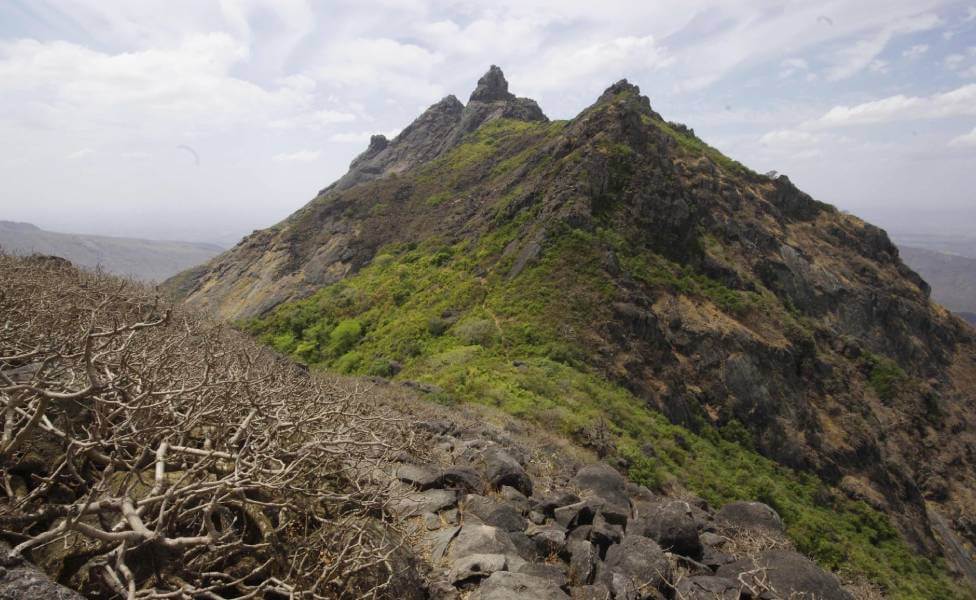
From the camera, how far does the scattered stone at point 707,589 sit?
600 centimetres

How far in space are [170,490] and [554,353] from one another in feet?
65.1

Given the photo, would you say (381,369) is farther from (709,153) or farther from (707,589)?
(709,153)

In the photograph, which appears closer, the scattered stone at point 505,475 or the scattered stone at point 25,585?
the scattered stone at point 25,585

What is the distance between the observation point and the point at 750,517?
1001 centimetres

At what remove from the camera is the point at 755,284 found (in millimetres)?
33844

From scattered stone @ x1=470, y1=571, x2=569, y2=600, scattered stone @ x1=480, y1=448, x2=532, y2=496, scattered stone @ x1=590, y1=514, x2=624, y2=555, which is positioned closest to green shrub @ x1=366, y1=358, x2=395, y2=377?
scattered stone @ x1=480, y1=448, x2=532, y2=496

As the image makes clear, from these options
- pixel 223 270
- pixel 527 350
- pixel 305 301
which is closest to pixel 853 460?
pixel 527 350

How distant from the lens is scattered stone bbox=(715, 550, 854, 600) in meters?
6.27

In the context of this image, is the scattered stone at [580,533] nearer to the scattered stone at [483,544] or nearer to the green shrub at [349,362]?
the scattered stone at [483,544]

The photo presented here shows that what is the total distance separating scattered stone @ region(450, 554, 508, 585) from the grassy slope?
35.3 ft

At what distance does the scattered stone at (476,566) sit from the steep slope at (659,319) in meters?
10.7

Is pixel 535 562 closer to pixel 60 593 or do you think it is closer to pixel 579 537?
pixel 579 537

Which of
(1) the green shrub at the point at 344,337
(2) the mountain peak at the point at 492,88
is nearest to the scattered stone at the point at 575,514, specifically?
(1) the green shrub at the point at 344,337

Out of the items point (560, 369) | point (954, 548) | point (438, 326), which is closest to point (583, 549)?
point (560, 369)
